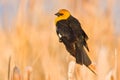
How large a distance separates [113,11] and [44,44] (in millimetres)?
382

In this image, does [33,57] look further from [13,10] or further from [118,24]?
[118,24]

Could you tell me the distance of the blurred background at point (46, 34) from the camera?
1799mm

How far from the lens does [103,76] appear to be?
5.39 ft

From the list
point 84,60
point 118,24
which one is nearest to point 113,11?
point 118,24

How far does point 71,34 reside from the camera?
1.84m

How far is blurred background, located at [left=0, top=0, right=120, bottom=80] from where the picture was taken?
1.80 metres

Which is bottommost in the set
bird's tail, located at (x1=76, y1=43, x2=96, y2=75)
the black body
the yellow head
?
bird's tail, located at (x1=76, y1=43, x2=96, y2=75)

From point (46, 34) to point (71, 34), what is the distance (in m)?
0.14

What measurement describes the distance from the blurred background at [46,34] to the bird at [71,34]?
0.03 m

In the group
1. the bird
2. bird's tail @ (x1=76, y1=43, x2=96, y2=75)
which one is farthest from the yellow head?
bird's tail @ (x1=76, y1=43, x2=96, y2=75)

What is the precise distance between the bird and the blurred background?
3 cm

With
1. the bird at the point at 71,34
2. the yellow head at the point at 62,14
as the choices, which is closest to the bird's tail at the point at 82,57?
the bird at the point at 71,34

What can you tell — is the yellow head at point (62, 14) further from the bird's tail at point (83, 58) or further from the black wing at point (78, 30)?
the bird's tail at point (83, 58)

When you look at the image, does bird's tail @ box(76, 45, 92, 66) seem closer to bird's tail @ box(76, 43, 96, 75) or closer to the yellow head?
bird's tail @ box(76, 43, 96, 75)
